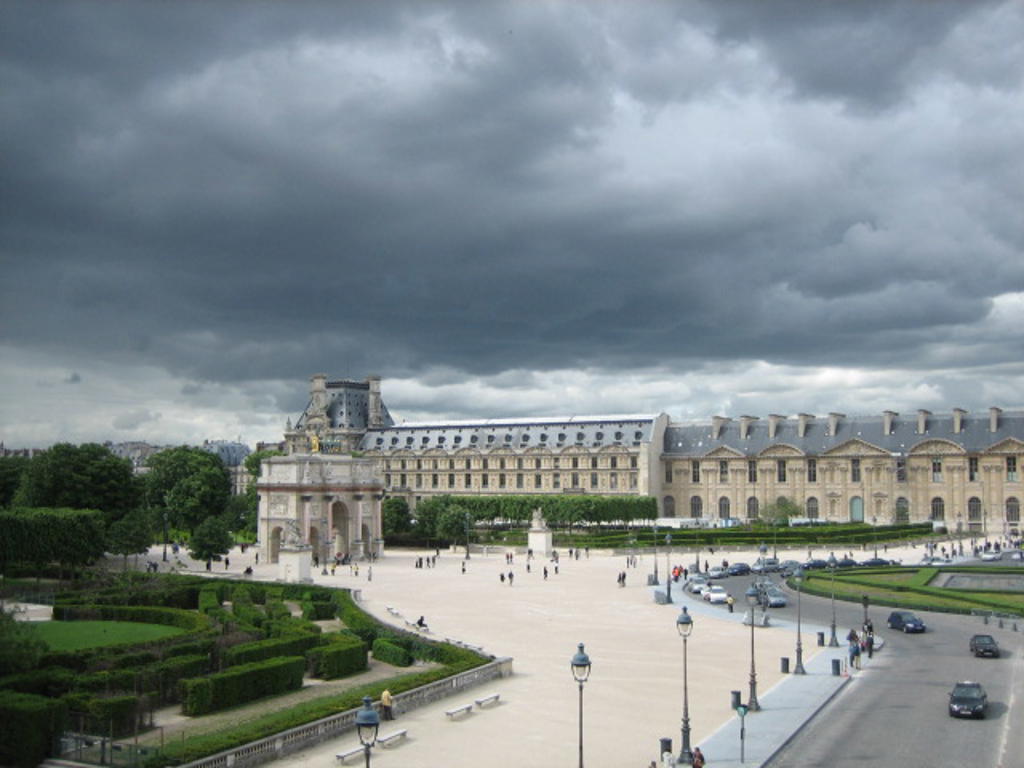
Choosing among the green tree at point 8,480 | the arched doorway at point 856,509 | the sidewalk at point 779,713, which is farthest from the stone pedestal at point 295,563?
the arched doorway at point 856,509

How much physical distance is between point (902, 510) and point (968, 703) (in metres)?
109

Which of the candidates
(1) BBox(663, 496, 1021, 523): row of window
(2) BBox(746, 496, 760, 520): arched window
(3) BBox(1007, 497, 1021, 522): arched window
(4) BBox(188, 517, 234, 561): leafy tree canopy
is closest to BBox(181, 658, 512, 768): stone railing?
(4) BBox(188, 517, 234, 561): leafy tree canopy

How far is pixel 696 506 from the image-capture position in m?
154

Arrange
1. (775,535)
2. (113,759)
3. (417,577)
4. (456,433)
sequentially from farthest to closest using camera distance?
1. (456,433)
2. (775,535)
3. (417,577)
4. (113,759)

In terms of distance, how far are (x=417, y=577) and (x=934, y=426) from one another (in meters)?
85.6

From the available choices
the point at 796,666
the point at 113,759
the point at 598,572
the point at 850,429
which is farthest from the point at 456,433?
the point at 113,759

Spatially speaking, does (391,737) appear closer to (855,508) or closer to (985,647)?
(985,647)

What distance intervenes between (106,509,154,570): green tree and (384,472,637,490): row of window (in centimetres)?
7905

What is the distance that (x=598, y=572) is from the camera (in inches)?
3474

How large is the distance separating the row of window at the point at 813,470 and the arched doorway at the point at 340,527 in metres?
64.9

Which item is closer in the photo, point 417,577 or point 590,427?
point 417,577

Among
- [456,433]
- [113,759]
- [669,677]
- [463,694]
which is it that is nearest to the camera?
[113,759]

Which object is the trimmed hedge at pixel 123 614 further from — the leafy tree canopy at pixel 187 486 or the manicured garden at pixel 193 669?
the leafy tree canopy at pixel 187 486

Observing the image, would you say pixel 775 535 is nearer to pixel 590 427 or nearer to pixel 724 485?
pixel 724 485
